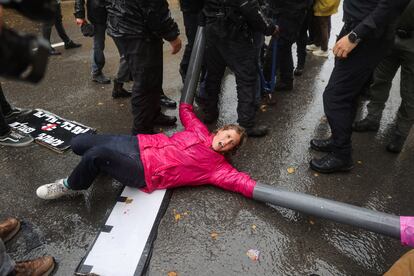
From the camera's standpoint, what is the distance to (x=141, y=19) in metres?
3.18

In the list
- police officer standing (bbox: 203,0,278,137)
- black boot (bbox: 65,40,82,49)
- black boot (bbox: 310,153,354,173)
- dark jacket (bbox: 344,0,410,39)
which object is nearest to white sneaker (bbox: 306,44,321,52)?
police officer standing (bbox: 203,0,278,137)

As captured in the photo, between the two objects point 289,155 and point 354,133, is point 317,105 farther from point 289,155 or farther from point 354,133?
point 289,155

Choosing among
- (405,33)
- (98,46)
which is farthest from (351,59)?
(98,46)

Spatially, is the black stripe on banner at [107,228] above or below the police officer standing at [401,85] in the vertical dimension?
below

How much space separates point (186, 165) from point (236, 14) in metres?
1.47

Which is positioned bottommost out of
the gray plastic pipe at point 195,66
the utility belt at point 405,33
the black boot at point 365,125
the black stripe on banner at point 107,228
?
the black stripe on banner at point 107,228

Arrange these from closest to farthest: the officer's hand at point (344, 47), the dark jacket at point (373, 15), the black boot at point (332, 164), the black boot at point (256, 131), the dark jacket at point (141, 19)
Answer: the dark jacket at point (373, 15)
the officer's hand at point (344, 47)
the dark jacket at point (141, 19)
the black boot at point (332, 164)
the black boot at point (256, 131)

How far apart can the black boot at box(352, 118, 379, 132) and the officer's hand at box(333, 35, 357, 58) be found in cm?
147

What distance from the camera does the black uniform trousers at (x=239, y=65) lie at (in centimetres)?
356

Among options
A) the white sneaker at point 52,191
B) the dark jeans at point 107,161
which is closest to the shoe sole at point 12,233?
the white sneaker at point 52,191

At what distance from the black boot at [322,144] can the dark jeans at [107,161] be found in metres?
1.90

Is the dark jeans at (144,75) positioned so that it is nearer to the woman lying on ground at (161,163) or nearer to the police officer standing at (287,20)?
the woman lying on ground at (161,163)

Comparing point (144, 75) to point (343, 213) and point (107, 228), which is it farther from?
point (343, 213)

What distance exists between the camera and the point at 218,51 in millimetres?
3742
